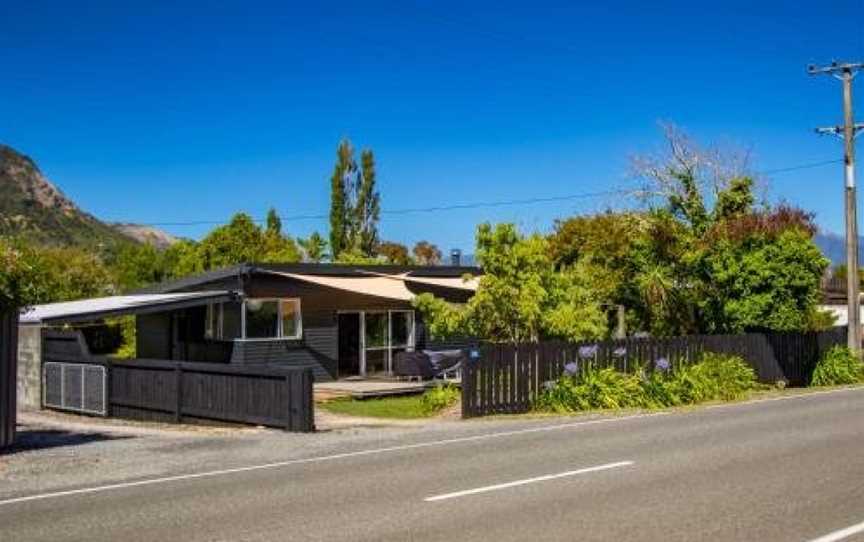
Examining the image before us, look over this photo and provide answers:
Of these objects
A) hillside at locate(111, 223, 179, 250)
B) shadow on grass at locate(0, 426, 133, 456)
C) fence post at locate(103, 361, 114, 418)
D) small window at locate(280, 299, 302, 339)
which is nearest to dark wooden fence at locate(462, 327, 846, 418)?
shadow on grass at locate(0, 426, 133, 456)

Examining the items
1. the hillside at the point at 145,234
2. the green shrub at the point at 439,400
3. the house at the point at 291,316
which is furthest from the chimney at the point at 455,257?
the hillside at the point at 145,234

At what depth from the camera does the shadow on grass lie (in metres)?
14.4

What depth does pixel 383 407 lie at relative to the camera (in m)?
21.5

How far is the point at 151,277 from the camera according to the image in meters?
54.4

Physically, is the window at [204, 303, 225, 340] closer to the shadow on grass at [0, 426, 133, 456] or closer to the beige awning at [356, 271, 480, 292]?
the beige awning at [356, 271, 480, 292]

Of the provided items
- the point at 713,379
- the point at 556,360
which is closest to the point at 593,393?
the point at 556,360

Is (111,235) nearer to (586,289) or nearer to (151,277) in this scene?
(151,277)

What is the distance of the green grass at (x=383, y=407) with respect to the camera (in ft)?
64.6

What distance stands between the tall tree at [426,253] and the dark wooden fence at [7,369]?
63249 mm

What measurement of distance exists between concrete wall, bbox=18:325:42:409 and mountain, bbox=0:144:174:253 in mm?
58774

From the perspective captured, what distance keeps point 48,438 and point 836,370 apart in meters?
19.3

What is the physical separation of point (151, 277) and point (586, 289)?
123ft

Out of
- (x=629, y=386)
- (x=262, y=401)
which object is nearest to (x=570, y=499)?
(x=262, y=401)

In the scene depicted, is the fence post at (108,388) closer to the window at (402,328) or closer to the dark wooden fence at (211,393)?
the dark wooden fence at (211,393)
